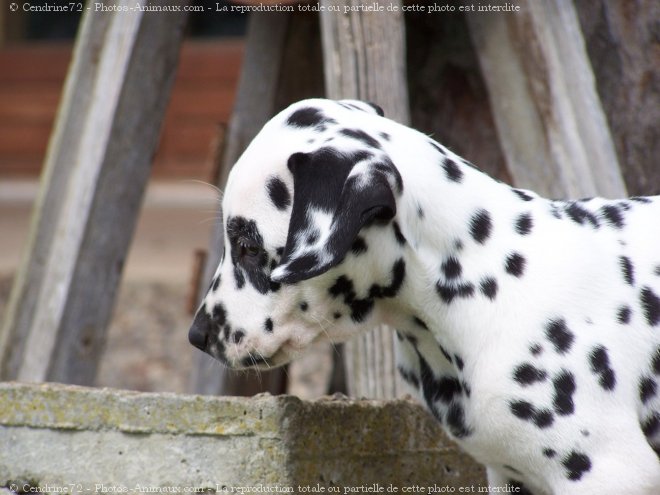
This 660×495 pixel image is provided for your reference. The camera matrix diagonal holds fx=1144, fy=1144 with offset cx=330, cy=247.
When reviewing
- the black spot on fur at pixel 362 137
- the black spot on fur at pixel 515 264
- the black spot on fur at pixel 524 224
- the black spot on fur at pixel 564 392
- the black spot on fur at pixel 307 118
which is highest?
the black spot on fur at pixel 362 137

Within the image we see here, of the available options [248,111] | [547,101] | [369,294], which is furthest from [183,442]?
[248,111]

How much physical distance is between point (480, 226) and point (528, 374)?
1.33ft

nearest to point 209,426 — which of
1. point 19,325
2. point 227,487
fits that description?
point 227,487

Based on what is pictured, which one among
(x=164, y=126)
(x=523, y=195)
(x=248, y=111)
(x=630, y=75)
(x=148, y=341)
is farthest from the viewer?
(x=164, y=126)

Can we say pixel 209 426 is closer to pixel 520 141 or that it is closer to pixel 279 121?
pixel 279 121

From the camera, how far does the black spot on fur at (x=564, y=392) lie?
9.02ft

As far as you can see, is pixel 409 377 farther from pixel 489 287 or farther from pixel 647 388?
pixel 647 388

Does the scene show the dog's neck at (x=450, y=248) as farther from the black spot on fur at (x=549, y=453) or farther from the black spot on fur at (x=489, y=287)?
the black spot on fur at (x=549, y=453)

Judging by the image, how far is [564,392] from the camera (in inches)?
109

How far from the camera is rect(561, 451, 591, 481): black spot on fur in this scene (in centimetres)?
272

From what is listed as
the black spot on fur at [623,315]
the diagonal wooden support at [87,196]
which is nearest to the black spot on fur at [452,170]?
the black spot on fur at [623,315]

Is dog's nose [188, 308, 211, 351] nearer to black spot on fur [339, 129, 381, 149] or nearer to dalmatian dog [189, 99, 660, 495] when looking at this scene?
dalmatian dog [189, 99, 660, 495]

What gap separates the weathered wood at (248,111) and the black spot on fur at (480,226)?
1685 mm

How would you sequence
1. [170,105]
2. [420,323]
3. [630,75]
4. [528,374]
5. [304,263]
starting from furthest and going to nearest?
[170,105] < [630,75] < [420,323] < [528,374] < [304,263]
